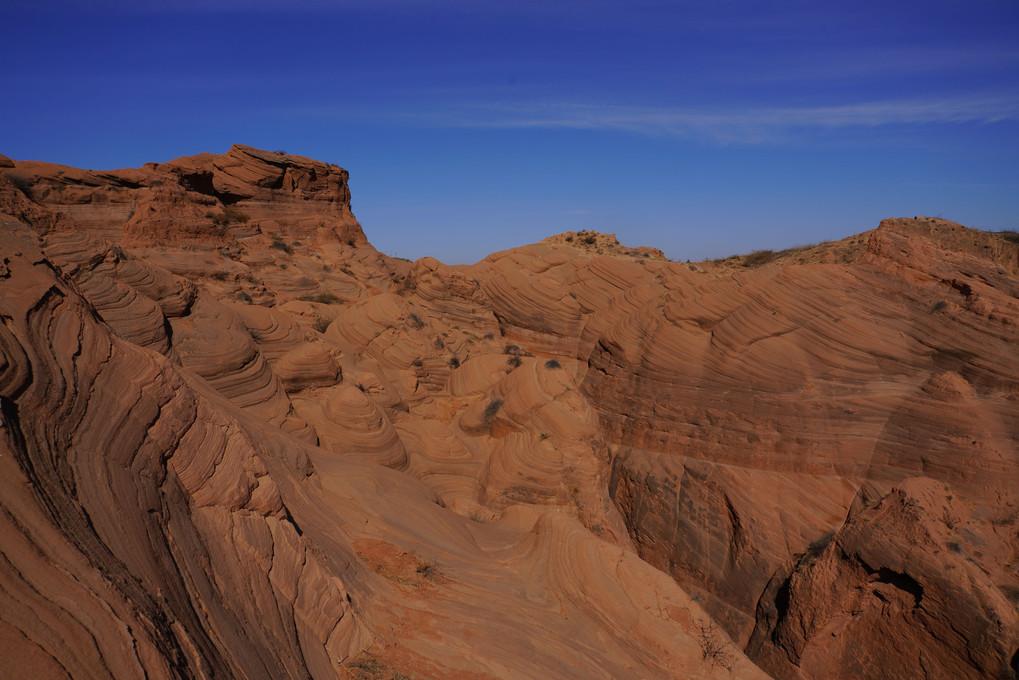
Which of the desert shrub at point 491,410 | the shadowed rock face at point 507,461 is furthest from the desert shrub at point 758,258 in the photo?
the desert shrub at point 491,410

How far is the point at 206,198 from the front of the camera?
2592 cm

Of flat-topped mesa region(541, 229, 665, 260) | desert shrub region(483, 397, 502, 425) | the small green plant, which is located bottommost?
the small green plant

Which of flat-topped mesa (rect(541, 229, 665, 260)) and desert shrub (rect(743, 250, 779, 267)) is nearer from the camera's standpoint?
flat-topped mesa (rect(541, 229, 665, 260))

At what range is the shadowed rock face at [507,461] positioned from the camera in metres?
5.28

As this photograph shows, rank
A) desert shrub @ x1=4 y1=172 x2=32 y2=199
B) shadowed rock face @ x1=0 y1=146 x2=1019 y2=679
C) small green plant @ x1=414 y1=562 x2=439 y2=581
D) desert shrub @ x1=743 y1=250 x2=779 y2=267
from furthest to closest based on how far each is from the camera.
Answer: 1. desert shrub @ x1=743 y1=250 x2=779 y2=267
2. desert shrub @ x1=4 y1=172 x2=32 y2=199
3. small green plant @ x1=414 y1=562 x2=439 y2=581
4. shadowed rock face @ x1=0 y1=146 x2=1019 y2=679

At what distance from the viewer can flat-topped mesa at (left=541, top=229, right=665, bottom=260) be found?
21.7 metres

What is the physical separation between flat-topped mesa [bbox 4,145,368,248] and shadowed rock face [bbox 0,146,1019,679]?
0.21 metres

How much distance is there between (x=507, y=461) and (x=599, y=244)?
10735 mm

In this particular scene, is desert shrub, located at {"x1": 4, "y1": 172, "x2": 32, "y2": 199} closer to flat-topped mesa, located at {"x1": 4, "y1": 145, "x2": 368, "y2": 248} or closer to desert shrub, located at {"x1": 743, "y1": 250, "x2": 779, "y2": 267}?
flat-topped mesa, located at {"x1": 4, "y1": 145, "x2": 368, "y2": 248}

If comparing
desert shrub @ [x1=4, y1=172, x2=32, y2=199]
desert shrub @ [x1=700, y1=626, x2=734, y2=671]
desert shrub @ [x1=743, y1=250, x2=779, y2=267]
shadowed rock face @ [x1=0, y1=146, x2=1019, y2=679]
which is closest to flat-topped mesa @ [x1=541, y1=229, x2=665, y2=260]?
shadowed rock face @ [x1=0, y1=146, x2=1019, y2=679]

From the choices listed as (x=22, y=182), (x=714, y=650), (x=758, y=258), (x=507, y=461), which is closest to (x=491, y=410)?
(x=507, y=461)

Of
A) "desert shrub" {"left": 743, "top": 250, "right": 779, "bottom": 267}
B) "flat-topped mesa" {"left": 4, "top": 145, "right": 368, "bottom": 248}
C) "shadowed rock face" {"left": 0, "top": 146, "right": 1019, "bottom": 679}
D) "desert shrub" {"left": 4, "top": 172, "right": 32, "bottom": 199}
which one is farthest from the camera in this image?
"desert shrub" {"left": 743, "top": 250, "right": 779, "bottom": 267}

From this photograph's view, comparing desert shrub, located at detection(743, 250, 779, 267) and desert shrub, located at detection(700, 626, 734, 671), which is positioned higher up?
desert shrub, located at detection(743, 250, 779, 267)

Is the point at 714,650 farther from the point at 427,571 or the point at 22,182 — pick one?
the point at 22,182
